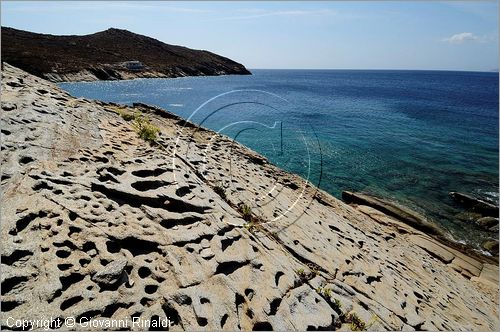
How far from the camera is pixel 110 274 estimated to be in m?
6.94

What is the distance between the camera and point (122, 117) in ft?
59.6

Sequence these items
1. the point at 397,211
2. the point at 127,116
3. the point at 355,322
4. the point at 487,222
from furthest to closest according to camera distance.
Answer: the point at 487,222 → the point at 397,211 → the point at 127,116 → the point at 355,322

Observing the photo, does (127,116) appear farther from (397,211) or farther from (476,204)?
(476,204)

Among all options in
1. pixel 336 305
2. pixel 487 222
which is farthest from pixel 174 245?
pixel 487 222

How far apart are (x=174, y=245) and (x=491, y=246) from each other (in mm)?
24473

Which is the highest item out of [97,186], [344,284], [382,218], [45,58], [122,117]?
[45,58]

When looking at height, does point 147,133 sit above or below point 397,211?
above

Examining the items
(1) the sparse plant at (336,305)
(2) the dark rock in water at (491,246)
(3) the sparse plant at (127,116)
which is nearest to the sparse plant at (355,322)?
(1) the sparse plant at (336,305)

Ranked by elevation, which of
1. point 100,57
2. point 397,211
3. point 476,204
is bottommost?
point 476,204

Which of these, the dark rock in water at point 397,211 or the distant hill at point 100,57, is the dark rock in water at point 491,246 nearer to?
the dark rock in water at point 397,211

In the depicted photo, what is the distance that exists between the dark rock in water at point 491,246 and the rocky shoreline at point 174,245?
6991 mm

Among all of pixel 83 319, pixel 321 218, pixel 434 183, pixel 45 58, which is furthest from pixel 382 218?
pixel 45 58

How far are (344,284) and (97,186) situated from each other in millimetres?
8368

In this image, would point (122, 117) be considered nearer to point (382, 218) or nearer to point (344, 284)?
point (344, 284)
